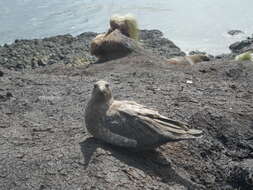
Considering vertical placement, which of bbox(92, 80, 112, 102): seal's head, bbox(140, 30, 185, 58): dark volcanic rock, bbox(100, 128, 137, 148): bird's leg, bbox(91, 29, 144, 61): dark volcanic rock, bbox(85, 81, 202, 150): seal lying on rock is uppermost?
bbox(92, 80, 112, 102): seal's head

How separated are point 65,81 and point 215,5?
20389 millimetres

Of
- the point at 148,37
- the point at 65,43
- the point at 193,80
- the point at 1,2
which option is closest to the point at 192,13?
the point at 148,37

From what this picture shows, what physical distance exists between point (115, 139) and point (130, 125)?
0.31m

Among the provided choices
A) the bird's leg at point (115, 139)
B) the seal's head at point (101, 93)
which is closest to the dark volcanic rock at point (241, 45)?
the seal's head at point (101, 93)

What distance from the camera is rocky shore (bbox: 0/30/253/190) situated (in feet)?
21.8

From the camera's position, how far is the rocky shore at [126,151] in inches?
261

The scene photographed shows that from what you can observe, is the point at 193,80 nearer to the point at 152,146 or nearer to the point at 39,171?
the point at 152,146

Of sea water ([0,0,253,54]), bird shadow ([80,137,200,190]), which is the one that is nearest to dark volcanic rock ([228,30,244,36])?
sea water ([0,0,253,54])

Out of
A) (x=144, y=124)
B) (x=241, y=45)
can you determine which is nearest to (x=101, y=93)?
(x=144, y=124)

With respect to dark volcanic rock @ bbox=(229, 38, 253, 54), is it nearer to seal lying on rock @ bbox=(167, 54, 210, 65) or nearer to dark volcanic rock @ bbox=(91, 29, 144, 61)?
seal lying on rock @ bbox=(167, 54, 210, 65)

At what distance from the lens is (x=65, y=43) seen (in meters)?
21.3

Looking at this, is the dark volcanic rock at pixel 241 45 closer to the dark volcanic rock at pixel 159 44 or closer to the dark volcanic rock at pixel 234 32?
the dark volcanic rock at pixel 234 32

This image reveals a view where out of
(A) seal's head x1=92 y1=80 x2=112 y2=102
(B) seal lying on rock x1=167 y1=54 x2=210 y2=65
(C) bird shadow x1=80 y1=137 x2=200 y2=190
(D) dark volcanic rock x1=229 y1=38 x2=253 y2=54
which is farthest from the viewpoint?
(D) dark volcanic rock x1=229 y1=38 x2=253 y2=54

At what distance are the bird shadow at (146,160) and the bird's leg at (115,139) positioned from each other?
165 mm
